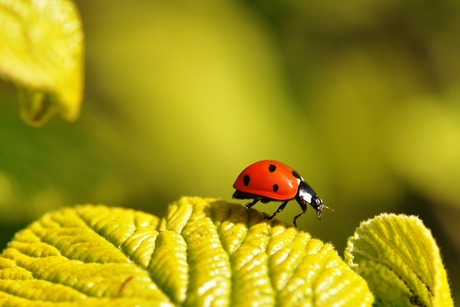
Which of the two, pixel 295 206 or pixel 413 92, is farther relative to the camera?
pixel 413 92

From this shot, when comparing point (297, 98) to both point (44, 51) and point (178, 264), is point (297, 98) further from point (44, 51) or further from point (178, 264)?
point (44, 51)

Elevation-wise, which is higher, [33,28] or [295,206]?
[33,28]

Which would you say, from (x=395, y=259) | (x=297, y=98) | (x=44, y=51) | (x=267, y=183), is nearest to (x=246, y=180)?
(x=267, y=183)

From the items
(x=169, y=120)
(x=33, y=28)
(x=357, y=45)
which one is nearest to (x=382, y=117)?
(x=357, y=45)

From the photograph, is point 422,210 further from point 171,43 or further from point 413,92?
point 171,43

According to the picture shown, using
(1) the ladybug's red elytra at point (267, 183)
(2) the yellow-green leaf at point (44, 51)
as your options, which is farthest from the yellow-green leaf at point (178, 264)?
(2) the yellow-green leaf at point (44, 51)

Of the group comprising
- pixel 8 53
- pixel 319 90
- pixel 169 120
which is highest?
pixel 8 53

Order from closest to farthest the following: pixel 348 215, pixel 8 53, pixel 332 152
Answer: pixel 8 53 → pixel 348 215 → pixel 332 152
